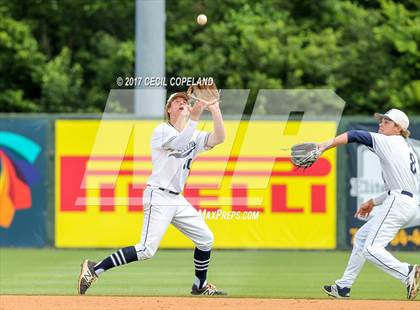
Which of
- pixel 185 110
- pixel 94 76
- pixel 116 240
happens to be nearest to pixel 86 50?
pixel 94 76

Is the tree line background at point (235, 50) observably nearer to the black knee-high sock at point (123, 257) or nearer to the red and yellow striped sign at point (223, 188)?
the red and yellow striped sign at point (223, 188)

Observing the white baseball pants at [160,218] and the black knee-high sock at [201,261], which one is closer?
the white baseball pants at [160,218]

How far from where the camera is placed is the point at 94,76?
1087 inches

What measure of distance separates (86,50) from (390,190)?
18.0m

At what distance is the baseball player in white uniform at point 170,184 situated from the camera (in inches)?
422

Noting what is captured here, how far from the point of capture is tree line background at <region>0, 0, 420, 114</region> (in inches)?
974

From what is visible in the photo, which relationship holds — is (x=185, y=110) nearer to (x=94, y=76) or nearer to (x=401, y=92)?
(x=401, y=92)

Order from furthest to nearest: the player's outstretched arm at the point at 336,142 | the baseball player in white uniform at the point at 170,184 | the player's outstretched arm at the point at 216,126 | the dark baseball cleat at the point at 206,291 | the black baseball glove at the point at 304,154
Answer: the dark baseball cleat at the point at 206,291
the baseball player in white uniform at the point at 170,184
the black baseball glove at the point at 304,154
the player's outstretched arm at the point at 216,126
the player's outstretched arm at the point at 336,142

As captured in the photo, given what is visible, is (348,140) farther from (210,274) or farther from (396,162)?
(210,274)

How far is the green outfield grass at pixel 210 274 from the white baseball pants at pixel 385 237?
502 mm

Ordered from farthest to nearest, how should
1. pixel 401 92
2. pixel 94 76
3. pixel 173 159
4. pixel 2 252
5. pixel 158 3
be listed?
pixel 94 76 → pixel 401 92 → pixel 158 3 → pixel 2 252 → pixel 173 159

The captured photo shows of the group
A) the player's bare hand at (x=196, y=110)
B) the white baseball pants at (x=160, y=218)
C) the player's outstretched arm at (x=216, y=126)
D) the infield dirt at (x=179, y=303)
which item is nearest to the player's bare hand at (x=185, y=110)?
the player's bare hand at (x=196, y=110)

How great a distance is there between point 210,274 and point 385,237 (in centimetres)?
373

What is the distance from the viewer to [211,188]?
681 inches
